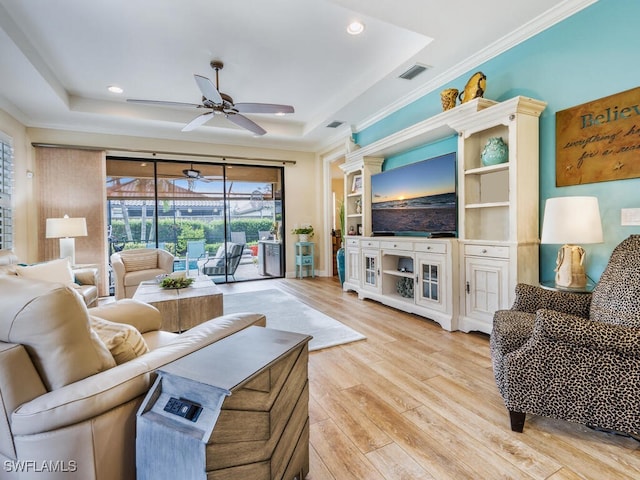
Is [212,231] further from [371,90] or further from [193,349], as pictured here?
[193,349]

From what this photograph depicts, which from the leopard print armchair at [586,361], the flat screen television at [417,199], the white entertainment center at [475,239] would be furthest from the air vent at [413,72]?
the leopard print armchair at [586,361]

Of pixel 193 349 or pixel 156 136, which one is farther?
pixel 156 136

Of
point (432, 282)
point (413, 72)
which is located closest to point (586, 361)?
point (432, 282)

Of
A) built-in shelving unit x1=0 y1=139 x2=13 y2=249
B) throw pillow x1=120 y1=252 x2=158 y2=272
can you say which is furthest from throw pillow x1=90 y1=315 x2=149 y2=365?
built-in shelving unit x1=0 y1=139 x2=13 y2=249

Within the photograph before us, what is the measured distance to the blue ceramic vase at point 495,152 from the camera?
9.70 ft

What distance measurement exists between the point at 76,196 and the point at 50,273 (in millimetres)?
2400

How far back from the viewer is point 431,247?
3.49 meters

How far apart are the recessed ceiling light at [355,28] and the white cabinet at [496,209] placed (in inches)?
51.4

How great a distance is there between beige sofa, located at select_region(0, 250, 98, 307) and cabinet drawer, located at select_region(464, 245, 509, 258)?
3.75 meters

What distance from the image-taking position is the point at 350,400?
2020mm

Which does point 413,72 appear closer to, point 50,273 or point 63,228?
point 50,273

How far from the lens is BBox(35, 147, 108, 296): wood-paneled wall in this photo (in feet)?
16.3

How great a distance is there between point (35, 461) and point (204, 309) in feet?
7.14

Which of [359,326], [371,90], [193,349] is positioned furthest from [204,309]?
[371,90]
